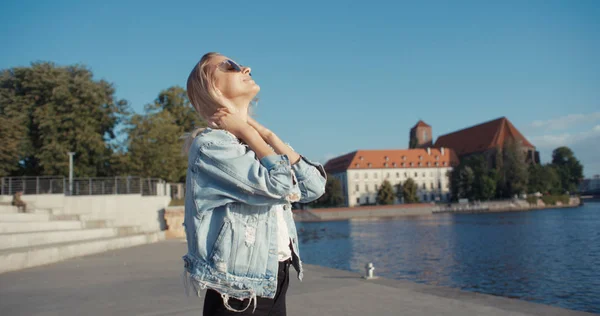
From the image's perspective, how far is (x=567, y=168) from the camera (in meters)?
104

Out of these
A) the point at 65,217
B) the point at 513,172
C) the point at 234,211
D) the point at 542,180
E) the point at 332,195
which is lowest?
the point at 65,217

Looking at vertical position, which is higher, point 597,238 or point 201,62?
point 201,62

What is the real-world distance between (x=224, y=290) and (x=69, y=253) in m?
11.6

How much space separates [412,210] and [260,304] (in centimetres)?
8657

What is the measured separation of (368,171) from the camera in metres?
114

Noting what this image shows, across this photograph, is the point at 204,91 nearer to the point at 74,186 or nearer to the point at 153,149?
the point at 74,186

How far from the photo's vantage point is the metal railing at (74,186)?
23094 millimetres

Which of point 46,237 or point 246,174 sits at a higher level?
point 246,174

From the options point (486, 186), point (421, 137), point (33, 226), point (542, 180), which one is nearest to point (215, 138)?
point (33, 226)

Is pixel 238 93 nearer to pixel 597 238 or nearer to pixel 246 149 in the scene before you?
pixel 246 149

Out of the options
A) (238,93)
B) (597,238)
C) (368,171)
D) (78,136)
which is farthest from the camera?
(368,171)

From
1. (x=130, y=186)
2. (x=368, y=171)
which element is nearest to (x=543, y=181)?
(x=368, y=171)

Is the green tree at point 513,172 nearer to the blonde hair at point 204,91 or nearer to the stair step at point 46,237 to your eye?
the stair step at point 46,237

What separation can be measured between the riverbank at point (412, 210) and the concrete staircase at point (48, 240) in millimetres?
62472
